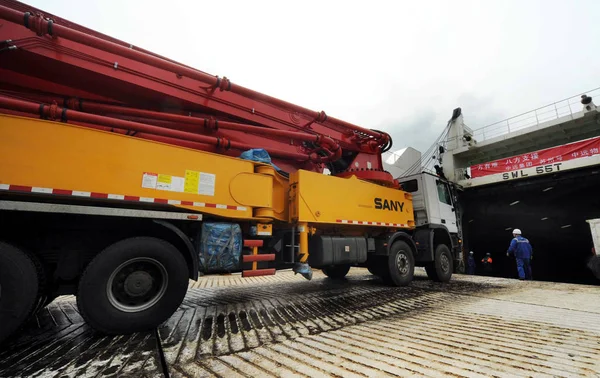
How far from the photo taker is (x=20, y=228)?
279cm

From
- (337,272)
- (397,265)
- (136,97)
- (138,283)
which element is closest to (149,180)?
(138,283)

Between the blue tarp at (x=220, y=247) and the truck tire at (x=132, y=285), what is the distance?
389mm

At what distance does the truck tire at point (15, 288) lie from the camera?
235 cm

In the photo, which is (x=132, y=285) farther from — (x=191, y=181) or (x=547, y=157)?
(x=547, y=157)

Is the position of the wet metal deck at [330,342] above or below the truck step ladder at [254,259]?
below

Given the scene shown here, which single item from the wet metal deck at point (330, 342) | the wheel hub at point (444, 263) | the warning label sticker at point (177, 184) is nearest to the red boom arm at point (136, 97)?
the warning label sticker at point (177, 184)

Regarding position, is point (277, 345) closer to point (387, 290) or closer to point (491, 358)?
point (491, 358)

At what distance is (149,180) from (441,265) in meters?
7.18

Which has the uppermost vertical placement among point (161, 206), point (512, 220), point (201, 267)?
point (512, 220)

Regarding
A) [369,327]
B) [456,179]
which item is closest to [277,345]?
[369,327]

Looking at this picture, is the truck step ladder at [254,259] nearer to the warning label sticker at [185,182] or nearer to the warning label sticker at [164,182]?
the warning label sticker at [185,182]

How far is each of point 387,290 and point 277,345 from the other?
12.6 feet

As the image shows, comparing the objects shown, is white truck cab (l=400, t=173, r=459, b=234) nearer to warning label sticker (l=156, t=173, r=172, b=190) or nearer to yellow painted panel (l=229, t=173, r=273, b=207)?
yellow painted panel (l=229, t=173, r=273, b=207)

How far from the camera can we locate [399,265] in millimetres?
6301
